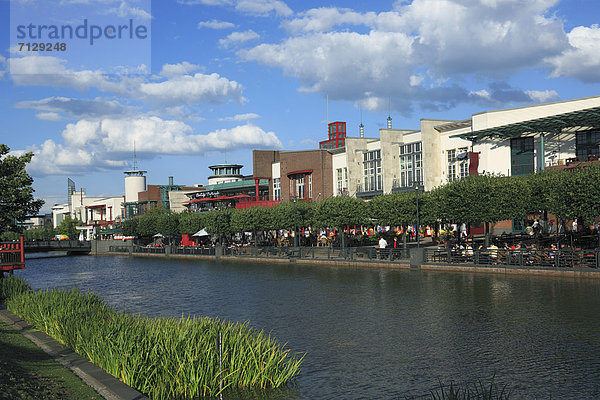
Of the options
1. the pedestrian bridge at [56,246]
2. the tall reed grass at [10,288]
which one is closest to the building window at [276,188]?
the pedestrian bridge at [56,246]

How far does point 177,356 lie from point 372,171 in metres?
62.3

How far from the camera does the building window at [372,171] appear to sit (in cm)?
7012

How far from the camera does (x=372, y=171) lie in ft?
234

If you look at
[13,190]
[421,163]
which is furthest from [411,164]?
[13,190]

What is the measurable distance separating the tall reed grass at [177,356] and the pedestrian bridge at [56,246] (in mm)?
81000

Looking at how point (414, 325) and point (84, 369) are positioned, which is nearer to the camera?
point (84, 369)

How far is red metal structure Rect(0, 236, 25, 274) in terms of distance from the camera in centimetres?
2862

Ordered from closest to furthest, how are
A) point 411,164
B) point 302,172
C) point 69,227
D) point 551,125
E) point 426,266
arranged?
1. point 426,266
2. point 551,125
3. point 411,164
4. point 302,172
5. point 69,227

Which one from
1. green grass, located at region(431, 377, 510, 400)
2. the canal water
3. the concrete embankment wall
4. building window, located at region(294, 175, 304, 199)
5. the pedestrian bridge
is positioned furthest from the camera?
the pedestrian bridge

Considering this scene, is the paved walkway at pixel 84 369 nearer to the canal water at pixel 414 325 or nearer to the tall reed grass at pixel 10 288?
the canal water at pixel 414 325

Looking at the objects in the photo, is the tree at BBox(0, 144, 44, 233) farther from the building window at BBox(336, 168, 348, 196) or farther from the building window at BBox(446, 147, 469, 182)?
the building window at BBox(336, 168, 348, 196)


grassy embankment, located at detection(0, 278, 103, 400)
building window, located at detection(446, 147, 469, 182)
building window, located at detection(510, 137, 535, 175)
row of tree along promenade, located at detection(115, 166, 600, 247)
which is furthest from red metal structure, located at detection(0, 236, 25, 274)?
building window, located at detection(446, 147, 469, 182)

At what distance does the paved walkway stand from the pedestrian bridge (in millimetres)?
77747

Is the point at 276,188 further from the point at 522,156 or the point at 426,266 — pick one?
the point at 426,266
